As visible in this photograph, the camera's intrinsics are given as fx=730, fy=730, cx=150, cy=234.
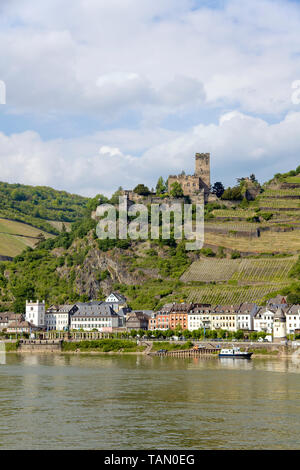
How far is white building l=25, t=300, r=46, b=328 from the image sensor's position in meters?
116

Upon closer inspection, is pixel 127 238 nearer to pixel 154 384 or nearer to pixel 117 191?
pixel 117 191

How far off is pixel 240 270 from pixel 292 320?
22.3m

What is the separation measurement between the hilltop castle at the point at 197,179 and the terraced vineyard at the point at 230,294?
34.8 metres

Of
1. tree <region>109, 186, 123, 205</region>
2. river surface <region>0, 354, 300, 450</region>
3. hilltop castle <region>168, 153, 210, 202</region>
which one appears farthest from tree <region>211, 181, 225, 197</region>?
river surface <region>0, 354, 300, 450</region>

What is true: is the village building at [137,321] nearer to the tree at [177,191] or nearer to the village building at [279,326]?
the village building at [279,326]

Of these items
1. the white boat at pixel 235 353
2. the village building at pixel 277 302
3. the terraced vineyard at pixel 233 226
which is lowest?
the white boat at pixel 235 353

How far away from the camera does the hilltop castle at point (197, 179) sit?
142 m

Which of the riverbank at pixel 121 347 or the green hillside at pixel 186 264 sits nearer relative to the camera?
the riverbank at pixel 121 347

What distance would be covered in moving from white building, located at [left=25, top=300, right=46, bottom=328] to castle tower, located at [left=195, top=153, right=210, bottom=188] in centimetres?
4753

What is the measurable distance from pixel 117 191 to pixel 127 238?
704 inches

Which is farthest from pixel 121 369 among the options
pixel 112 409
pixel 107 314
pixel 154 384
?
pixel 107 314

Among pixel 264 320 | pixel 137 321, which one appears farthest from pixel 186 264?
pixel 264 320

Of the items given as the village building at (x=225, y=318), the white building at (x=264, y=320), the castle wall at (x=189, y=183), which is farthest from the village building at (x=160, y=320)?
the castle wall at (x=189, y=183)

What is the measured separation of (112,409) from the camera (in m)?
42.2
